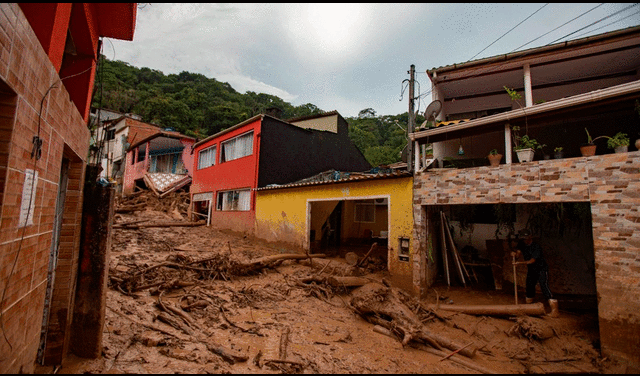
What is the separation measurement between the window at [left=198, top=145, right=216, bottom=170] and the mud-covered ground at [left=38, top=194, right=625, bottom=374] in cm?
983

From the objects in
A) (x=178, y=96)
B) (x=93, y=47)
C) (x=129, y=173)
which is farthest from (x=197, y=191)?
(x=178, y=96)

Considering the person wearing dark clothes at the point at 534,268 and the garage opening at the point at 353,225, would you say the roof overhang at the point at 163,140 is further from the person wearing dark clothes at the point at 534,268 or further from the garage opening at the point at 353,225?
the person wearing dark clothes at the point at 534,268

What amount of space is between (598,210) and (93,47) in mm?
10189

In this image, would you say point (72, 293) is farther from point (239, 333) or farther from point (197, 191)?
point (197, 191)

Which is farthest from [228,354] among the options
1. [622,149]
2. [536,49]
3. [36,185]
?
[536,49]

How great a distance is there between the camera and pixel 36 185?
8.67ft

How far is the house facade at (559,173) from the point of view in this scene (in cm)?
555

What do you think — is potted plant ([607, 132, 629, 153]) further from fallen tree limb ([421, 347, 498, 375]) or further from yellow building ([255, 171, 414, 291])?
fallen tree limb ([421, 347, 498, 375])

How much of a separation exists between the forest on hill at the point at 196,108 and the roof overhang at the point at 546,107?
19975mm

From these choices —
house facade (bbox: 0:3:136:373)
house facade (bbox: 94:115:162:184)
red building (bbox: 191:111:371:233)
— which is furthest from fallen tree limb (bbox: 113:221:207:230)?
house facade (bbox: 94:115:162:184)

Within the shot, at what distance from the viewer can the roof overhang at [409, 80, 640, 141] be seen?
5852 millimetres

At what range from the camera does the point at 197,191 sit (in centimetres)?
1912

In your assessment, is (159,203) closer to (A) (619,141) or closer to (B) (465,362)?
(B) (465,362)

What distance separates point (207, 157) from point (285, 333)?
15.2 meters
